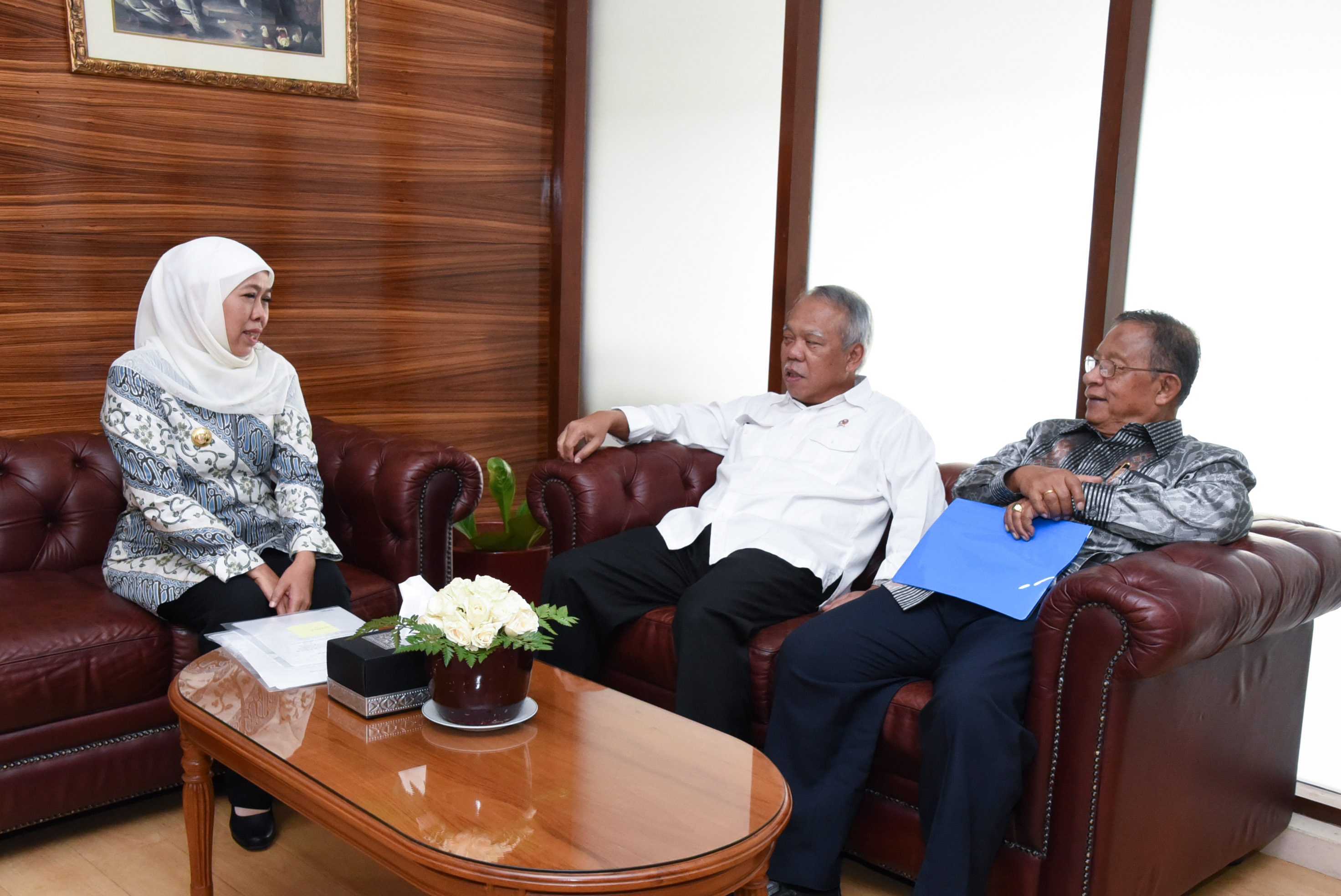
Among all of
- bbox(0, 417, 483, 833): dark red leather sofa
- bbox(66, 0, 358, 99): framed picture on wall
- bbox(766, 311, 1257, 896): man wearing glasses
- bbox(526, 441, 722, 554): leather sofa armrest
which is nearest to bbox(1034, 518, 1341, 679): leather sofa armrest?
bbox(766, 311, 1257, 896): man wearing glasses

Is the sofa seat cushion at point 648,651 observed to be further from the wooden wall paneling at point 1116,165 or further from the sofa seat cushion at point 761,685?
the wooden wall paneling at point 1116,165

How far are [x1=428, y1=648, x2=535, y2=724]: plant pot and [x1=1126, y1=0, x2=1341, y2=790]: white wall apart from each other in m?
1.88

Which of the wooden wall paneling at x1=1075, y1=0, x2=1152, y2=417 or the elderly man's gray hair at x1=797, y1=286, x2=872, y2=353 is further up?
the wooden wall paneling at x1=1075, y1=0, x2=1152, y2=417

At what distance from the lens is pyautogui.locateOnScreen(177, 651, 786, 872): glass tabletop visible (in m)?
1.42

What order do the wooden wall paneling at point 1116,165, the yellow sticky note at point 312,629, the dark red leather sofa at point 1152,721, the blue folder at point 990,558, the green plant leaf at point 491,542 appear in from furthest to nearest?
1. the green plant leaf at point 491,542
2. the wooden wall paneling at point 1116,165
3. the blue folder at point 990,558
4. the yellow sticky note at point 312,629
5. the dark red leather sofa at point 1152,721

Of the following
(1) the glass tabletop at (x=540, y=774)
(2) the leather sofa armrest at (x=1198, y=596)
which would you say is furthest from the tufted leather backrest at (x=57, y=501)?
(2) the leather sofa armrest at (x=1198, y=596)

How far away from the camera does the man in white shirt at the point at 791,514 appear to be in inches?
104

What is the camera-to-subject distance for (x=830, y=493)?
2.78 meters

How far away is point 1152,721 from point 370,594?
184 centimetres

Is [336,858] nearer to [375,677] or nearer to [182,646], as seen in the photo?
[182,646]

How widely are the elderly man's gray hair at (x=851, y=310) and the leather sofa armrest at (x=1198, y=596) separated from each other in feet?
3.32

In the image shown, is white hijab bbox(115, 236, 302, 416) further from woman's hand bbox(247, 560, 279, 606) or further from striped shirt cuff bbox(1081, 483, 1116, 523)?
striped shirt cuff bbox(1081, 483, 1116, 523)

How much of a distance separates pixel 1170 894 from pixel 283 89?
3349 mm

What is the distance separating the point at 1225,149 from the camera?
2.64m
